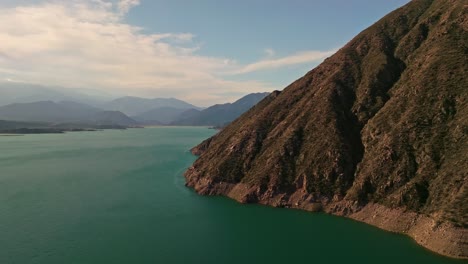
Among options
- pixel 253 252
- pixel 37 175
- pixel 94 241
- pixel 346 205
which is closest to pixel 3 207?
pixel 94 241

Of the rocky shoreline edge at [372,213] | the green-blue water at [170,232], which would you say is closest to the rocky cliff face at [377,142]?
the rocky shoreline edge at [372,213]

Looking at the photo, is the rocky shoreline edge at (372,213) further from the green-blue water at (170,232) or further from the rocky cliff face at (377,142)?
the green-blue water at (170,232)

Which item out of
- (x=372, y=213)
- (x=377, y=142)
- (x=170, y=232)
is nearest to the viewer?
(x=170, y=232)

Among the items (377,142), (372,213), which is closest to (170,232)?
(372,213)

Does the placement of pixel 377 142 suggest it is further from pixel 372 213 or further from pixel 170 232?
pixel 170 232

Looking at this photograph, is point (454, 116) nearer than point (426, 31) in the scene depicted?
Yes

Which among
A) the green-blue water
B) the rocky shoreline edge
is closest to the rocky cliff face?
the rocky shoreline edge

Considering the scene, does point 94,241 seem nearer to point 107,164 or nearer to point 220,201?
point 220,201
